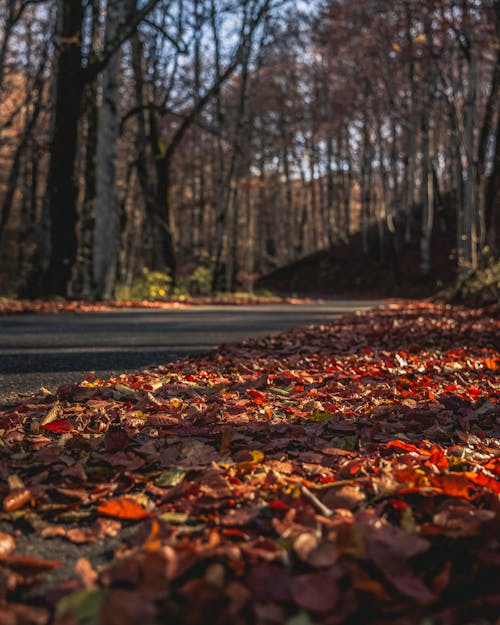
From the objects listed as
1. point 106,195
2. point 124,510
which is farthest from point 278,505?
point 106,195

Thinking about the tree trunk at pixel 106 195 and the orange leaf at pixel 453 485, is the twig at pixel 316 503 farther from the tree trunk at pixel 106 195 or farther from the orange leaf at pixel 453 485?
the tree trunk at pixel 106 195

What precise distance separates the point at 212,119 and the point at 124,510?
28466 mm

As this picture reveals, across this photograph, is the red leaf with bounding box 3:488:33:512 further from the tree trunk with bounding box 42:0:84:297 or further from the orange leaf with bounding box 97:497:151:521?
the tree trunk with bounding box 42:0:84:297

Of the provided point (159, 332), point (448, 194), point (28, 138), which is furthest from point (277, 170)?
point (159, 332)

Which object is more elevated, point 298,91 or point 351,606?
point 298,91

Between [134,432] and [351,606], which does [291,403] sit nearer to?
[134,432]

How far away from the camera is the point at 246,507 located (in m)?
1.55

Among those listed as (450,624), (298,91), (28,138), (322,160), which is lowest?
(450,624)

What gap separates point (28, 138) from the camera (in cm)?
1538

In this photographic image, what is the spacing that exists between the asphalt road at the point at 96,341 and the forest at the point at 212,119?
389 centimetres

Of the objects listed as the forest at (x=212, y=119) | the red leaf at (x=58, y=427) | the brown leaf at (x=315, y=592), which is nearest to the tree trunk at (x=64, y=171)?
the forest at (x=212, y=119)

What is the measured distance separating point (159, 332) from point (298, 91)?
2765cm

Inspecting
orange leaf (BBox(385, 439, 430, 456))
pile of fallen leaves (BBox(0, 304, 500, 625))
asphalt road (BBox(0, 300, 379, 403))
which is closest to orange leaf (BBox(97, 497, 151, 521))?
pile of fallen leaves (BBox(0, 304, 500, 625))

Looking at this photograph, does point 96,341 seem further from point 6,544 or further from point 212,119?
point 212,119
